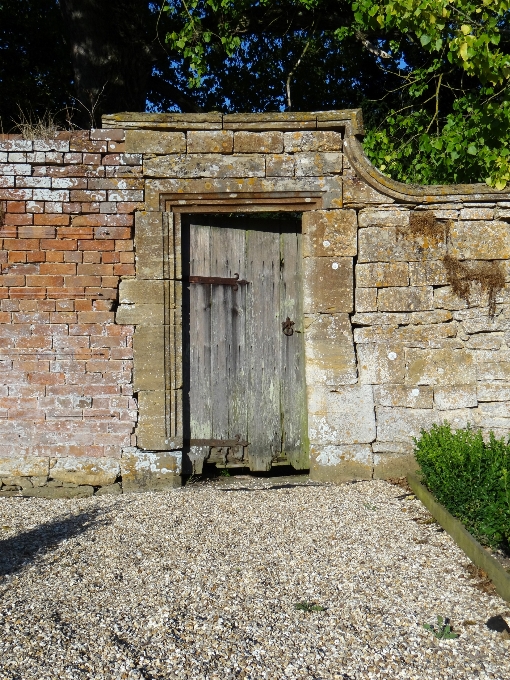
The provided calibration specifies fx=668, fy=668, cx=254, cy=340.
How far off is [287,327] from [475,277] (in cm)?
163

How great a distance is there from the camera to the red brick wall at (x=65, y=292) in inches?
214

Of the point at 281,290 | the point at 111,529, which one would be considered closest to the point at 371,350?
the point at 281,290

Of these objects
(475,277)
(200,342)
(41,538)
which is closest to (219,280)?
(200,342)

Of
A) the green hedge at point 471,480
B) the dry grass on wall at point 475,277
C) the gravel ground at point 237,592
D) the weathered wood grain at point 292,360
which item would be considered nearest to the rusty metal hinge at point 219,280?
the weathered wood grain at point 292,360

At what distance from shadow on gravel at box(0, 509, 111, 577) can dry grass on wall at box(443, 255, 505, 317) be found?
11.0 feet

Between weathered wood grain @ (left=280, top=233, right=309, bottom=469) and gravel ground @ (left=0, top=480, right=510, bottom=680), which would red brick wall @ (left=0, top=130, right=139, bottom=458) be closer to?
gravel ground @ (left=0, top=480, right=510, bottom=680)

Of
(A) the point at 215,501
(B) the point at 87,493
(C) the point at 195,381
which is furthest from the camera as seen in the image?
→ (C) the point at 195,381

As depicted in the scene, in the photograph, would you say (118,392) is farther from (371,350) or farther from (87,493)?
(371,350)

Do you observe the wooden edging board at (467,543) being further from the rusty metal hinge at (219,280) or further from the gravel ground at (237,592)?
the rusty metal hinge at (219,280)

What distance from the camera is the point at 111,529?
4.37 m

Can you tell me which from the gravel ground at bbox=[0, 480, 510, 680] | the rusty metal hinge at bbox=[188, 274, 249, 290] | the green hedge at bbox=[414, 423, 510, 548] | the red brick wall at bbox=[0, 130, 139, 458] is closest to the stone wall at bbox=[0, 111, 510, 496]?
the red brick wall at bbox=[0, 130, 139, 458]

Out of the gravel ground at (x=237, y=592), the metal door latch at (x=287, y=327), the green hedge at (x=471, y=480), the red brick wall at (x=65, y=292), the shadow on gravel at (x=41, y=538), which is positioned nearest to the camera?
the gravel ground at (x=237, y=592)

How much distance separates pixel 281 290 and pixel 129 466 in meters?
1.98

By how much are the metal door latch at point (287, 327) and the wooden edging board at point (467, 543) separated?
5.39ft
